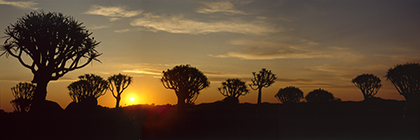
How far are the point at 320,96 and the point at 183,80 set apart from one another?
45.2 meters

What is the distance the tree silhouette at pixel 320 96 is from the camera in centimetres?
7462

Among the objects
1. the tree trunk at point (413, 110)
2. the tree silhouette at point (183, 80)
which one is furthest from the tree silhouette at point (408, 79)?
the tree silhouette at point (183, 80)

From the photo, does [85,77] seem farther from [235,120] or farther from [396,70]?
[396,70]

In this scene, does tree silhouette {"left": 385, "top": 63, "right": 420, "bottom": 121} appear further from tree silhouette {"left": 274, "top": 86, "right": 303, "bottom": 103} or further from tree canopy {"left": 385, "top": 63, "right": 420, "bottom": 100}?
tree silhouette {"left": 274, "top": 86, "right": 303, "bottom": 103}

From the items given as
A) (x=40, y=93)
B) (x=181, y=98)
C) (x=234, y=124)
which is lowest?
(x=234, y=124)

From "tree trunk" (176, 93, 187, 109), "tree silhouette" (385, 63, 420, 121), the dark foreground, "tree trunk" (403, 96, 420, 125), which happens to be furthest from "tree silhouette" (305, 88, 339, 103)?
"tree trunk" (176, 93, 187, 109)

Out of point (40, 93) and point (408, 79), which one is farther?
point (408, 79)

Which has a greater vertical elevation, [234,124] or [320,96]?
[320,96]

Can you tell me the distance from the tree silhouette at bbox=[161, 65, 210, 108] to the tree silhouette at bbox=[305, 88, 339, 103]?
1591 inches

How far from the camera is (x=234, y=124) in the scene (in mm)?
26797

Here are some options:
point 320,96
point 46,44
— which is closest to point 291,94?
point 320,96

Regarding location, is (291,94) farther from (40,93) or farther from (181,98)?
(40,93)

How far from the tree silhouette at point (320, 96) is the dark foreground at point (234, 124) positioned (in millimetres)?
37953

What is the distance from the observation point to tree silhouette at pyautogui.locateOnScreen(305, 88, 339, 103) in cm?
7462
